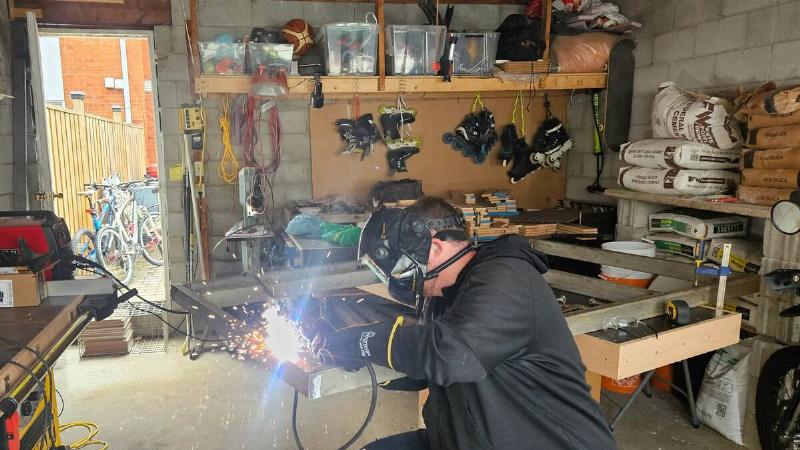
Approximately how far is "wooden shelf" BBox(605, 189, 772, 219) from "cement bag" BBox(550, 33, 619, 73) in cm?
107

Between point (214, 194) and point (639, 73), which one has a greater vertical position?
point (639, 73)

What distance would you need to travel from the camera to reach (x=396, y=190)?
4605 millimetres

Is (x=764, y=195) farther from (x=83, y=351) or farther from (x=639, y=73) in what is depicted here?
(x=83, y=351)

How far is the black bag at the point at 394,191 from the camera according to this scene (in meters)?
4.58

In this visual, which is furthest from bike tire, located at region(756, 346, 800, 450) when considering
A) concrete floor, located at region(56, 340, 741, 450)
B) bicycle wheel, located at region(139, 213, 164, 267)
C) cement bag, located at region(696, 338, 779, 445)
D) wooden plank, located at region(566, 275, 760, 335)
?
A: bicycle wheel, located at region(139, 213, 164, 267)

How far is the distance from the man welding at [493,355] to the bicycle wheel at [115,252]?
18.6ft

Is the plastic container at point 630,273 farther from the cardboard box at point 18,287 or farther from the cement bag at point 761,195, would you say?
the cardboard box at point 18,287

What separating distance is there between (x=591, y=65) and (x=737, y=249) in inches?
74.6

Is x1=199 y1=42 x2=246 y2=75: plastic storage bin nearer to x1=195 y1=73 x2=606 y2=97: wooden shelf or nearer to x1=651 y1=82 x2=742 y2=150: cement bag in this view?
x1=195 y1=73 x2=606 y2=97: wooden shelf

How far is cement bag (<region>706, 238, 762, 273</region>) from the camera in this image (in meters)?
3.20

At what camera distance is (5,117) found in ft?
13.2

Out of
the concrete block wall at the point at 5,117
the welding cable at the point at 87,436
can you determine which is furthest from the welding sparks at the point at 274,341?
the concrete block wall at the point at 5,117

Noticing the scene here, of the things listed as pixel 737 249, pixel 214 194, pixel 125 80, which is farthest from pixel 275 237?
pixel 125 80

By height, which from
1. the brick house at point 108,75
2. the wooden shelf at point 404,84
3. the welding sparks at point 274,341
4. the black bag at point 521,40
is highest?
the brick house at point 108,75
